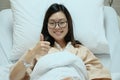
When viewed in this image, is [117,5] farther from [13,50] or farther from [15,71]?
[15,71]

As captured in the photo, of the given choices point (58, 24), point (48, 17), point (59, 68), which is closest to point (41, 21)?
point (48, 17)

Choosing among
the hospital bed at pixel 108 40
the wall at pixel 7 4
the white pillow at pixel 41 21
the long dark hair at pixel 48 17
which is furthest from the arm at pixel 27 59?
the wall at pixel 7 4

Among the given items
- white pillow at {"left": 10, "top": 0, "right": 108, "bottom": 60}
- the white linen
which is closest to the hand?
white pillow at {"left": 10, "top": 0, "right": 108, "bottom": 60}

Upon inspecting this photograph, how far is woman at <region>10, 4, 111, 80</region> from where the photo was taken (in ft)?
5.96

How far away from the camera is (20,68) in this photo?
1807mm

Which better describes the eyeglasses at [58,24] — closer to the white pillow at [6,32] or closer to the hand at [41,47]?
the hand at [41,47]

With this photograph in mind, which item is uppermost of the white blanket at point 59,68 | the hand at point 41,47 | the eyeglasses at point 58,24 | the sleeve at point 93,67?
the eyeglasses at point 58,24

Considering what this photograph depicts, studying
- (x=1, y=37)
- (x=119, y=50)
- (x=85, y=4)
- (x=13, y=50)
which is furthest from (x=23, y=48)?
(x=119, y=50)

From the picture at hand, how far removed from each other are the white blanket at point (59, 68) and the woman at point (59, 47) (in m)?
0.09

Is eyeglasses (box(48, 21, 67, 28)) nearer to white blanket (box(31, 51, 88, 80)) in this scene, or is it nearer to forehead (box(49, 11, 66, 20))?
forehead (box(49, 11, 66, 20))

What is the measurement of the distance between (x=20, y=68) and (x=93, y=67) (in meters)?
0.53

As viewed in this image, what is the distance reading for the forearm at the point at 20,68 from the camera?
5.84 feet

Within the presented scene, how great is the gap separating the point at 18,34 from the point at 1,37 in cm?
17

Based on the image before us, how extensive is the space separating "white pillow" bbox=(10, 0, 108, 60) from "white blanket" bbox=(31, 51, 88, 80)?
1.68ft
